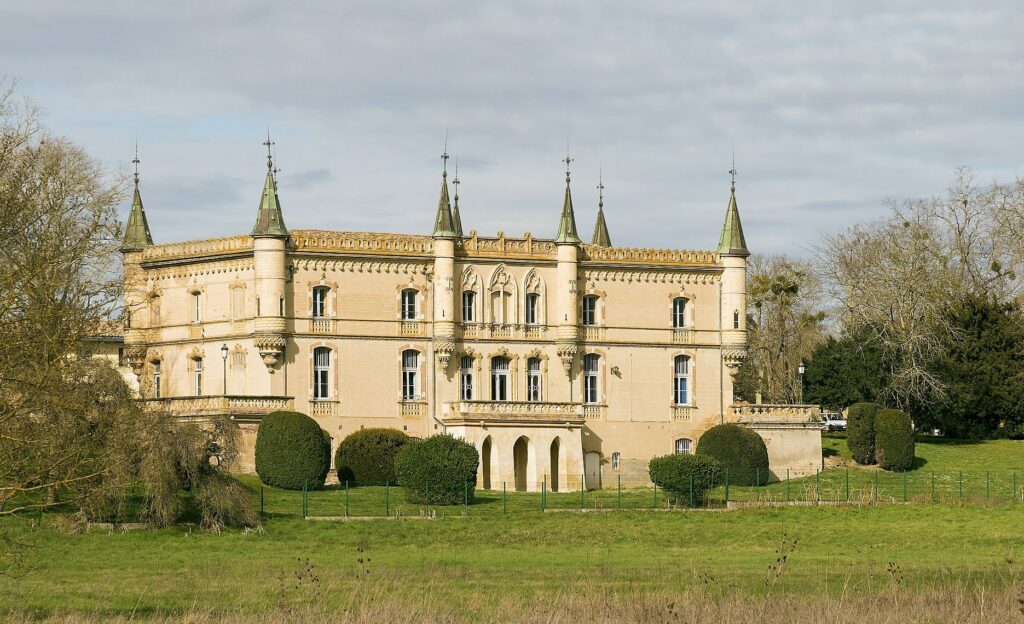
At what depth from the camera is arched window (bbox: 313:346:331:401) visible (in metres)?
66.0

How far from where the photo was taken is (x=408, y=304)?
6762 cm

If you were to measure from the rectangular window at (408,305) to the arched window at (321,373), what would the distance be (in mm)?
3330

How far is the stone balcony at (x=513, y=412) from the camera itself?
65.2m

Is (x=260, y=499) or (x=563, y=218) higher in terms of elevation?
(x=563, y=218)

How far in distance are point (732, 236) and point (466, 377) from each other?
1228 cm

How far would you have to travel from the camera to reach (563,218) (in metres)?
69.4

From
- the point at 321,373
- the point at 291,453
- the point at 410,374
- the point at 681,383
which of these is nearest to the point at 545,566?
the point at 291,453

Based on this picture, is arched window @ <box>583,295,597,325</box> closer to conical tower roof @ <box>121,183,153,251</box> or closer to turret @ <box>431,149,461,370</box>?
turret @ <box>431,149,461,370</box>

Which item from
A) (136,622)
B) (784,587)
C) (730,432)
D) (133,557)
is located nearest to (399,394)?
(730,432)

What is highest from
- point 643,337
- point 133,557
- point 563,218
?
point 563,218

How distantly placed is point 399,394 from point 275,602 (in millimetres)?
35787

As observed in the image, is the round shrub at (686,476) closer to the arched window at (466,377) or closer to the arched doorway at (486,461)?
the arched doorway at (486,461)

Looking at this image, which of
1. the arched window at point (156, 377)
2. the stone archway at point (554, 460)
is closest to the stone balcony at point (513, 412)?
the stone archway at point (554, 460)

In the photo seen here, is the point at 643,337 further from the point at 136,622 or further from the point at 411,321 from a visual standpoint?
the point at 136,622
